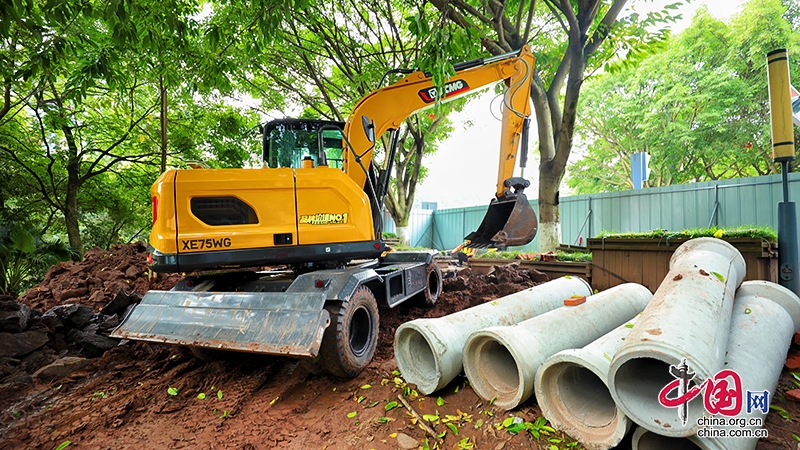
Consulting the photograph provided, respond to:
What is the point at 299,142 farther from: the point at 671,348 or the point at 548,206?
the point at 548,206

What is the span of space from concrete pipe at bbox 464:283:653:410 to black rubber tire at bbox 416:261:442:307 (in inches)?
113

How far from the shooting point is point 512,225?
5328 millimetres

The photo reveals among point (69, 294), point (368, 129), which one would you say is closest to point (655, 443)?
point (368, 129)

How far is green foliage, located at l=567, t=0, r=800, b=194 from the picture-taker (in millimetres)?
13070

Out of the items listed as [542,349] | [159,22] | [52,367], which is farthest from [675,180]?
[52,367]

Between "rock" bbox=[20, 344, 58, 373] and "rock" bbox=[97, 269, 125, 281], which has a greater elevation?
"rock" bbox=[97, 269, 125, 281]

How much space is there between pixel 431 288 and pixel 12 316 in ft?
18.3

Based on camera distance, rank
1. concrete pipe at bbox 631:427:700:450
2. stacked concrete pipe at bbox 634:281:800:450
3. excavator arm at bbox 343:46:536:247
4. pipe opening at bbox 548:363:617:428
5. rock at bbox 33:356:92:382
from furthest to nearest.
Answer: excavator arm at bbox 343:46:536:247 → rock at bbox 33:356:92:382 → pipe opening at bbox 548:363:617:428 → concrete pipe at bbox 631:427:700:450 → stacked concrete pipe at bbox 634:281:800:450

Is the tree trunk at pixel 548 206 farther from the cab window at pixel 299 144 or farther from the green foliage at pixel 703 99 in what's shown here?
the cab window at pixel 299 144

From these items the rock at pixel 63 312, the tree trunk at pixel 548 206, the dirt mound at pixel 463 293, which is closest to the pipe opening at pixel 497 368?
the dirt mound at pixel 463 293

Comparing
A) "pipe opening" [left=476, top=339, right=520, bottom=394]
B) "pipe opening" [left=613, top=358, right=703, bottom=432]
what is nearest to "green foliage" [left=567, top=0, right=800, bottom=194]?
"pipe opening" [left=476, top=339, right=520, bottom=394]

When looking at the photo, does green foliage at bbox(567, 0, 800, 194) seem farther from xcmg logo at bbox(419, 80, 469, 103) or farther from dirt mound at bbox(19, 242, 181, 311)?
dirt mound at bbox(19, 242, 181, 311)

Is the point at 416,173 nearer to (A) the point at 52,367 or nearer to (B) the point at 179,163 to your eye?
(B) the point at 179,163

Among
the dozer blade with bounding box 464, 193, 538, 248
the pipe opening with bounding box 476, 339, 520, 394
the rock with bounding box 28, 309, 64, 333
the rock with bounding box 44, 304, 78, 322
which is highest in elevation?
the dozer blade with bounding box 464, 193, 538, 248
